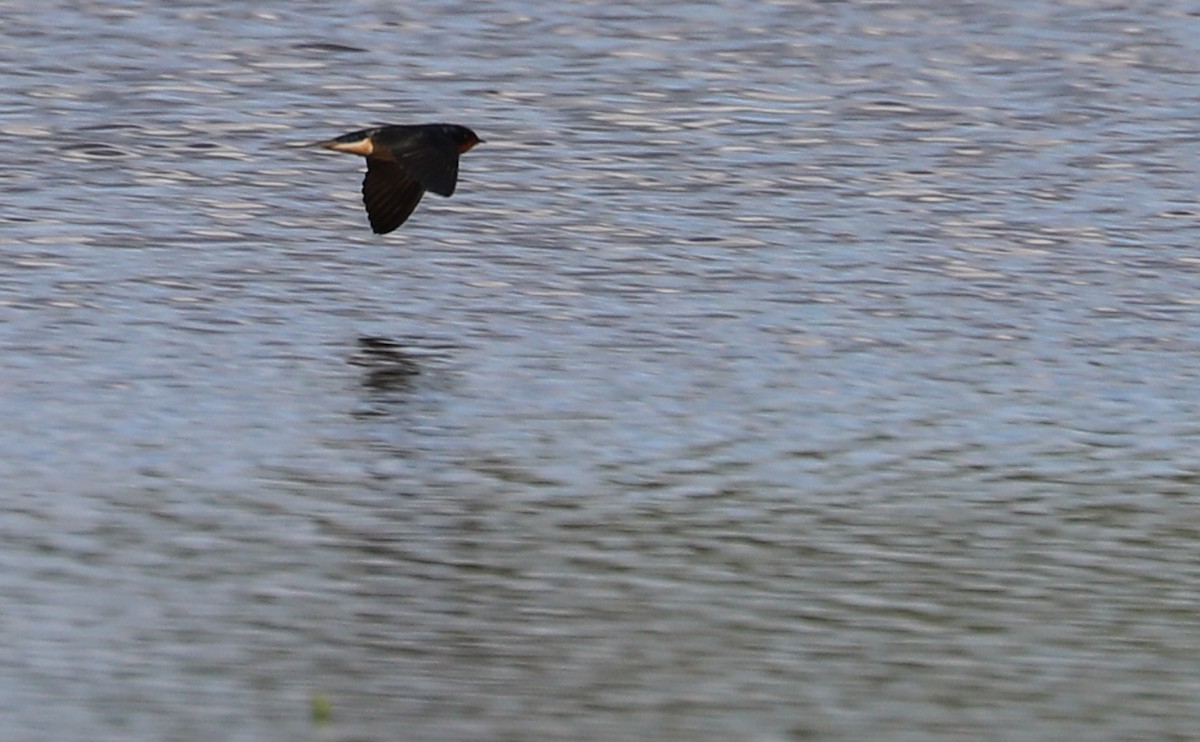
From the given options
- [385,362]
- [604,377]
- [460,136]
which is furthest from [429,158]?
[604,377]

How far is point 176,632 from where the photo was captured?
5.87m

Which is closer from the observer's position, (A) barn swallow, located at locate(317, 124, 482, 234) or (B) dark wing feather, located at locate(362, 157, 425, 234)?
(A) barn swallow, located at locate(317, 124, 482, 234)

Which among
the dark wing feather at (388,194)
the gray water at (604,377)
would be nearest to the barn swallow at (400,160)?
the dark wing feather at (388,194)

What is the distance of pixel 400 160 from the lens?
912cm

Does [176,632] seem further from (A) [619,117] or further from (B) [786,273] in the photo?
(A) [619,117]

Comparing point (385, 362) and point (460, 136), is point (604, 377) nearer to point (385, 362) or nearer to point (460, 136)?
point (385, 362)

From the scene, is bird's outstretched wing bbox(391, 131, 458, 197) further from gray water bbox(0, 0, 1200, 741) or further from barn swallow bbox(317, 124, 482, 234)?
gray water bbox(0, 0, 1200, 741)

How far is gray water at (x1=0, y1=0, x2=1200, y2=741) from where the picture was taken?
227 inches

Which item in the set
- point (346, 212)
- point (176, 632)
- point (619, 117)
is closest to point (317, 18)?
point (619, 117)

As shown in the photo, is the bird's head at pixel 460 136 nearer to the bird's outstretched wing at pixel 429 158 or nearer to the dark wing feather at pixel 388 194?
the bird's outstretched wing at pixel 429 158

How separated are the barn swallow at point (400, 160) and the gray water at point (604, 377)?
24 centimetres

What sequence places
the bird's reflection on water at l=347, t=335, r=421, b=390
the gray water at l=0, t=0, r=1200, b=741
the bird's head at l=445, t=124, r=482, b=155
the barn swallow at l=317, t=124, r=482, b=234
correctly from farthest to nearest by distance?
1. the bird's head at l=445, t=124, r=482, b=155
2. the barn swallow at l=317, t=124, r=482, b=234
3. the bird's reflection on water at l=347, t=335, r=421, b=390
4. the gray water at l=0, t=0, r=1200, b=741

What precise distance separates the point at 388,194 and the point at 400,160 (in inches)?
7.3

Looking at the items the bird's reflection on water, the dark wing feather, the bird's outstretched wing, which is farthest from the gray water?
the bird's outstretched wing
